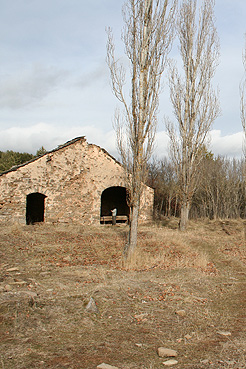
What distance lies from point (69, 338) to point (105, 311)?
102cm

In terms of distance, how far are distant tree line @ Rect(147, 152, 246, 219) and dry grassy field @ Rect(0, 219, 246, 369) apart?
17997 millimetres

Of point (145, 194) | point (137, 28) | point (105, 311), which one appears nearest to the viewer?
point (105, 311)

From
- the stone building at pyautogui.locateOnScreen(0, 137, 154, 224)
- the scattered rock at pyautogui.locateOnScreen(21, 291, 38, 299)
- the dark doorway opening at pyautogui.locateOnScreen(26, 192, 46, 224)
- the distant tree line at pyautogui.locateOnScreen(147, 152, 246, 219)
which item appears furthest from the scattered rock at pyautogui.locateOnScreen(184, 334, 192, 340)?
the distant tree line at pyautogui.locateOnScreen(147, 152, 246, 219)

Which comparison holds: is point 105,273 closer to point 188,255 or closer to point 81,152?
point 188,255

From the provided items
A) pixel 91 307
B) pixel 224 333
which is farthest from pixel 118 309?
pixel 224 333

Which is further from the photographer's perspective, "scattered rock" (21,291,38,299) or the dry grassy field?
"scattered rock" (21,291,38,299)

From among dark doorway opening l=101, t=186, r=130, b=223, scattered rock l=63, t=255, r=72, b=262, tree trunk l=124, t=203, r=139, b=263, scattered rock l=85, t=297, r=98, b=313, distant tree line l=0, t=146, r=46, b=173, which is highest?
distant tree line l=0, t=146, r=46, b=173

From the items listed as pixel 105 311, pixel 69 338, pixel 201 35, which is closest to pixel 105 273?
pixel 105 311

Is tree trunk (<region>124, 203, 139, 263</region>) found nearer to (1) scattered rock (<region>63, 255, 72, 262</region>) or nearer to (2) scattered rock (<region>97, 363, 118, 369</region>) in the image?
(1) scattered rock (<region>63, 255, 72, 262</region>)

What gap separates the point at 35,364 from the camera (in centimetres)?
328

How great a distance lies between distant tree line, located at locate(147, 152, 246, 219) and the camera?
26891 mm

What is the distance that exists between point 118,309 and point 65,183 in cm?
1139

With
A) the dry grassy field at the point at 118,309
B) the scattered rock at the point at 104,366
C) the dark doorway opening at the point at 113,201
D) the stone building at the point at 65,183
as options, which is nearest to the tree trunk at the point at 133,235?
the dry grassy field at the point at 118,309

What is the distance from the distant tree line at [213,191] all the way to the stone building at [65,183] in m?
10.5
